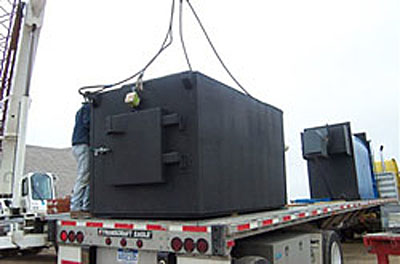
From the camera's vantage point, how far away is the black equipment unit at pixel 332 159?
8.68 m

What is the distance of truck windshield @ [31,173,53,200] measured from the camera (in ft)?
33.5

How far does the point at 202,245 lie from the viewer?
9.55 feet

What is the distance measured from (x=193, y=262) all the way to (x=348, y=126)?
21.8ft

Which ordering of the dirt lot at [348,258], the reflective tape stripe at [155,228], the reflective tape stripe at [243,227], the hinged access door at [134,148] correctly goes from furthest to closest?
1. the dirt lot at [348,258]
2. the hinged access door at [134,148]
3. the reflective tape stripe at [155,228]
4. the reflective tape stripe at [243,227]

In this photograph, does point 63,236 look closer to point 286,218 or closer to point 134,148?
point 134,148

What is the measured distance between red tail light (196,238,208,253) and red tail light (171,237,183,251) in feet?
0.55

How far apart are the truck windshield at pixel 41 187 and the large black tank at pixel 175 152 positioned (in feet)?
22.8

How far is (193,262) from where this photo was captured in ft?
9.77

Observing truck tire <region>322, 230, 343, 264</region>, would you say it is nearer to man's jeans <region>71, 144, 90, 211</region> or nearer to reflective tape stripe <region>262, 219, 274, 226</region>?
reflective tape stripe <region>262, 219, 274, 226</region>

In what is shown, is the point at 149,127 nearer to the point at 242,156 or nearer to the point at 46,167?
the point at 242,156

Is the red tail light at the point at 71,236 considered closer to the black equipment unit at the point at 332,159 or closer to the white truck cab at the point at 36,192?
the black equipment unit at the point at 332,159

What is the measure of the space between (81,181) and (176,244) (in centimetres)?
207

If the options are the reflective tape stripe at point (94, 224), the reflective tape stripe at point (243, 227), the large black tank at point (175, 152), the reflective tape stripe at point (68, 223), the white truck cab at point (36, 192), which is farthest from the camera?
the white truck cab at point (36, 192)

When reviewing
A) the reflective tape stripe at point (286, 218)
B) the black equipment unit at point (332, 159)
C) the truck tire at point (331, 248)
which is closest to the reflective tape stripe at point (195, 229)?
the reflective tape stripe at point (286, 218)
